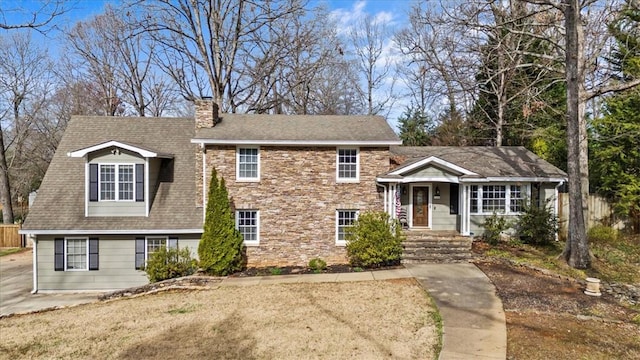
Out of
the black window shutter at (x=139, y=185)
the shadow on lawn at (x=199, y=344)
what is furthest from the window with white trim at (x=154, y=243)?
the shadow on lawn at (x=199, y=344)

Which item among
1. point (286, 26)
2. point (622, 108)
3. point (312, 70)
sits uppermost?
point (286, 26)

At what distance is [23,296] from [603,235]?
22.5 m

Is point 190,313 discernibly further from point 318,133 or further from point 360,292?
point 318,133

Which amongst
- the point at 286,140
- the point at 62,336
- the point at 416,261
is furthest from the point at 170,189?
the point at 416,261

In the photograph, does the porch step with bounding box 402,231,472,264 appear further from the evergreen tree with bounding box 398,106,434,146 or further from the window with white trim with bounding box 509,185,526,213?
the evergreen tree with bounding box 398,106,434,146

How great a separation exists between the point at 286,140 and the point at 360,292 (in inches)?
252

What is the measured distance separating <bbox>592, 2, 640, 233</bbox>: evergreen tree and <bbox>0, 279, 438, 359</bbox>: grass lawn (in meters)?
12.3

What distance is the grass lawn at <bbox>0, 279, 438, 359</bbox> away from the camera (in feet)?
21.8

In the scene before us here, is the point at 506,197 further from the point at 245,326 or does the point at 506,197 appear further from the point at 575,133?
the point at 245,326

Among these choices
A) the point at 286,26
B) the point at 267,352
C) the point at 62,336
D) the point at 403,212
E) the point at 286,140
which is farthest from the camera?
the point at 286,26

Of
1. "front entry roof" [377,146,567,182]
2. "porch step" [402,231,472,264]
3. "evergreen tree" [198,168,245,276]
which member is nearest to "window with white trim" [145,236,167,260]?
"evergreen tree" [198,168,245,276]

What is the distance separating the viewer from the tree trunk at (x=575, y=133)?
11031mm

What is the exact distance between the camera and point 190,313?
29.1ft

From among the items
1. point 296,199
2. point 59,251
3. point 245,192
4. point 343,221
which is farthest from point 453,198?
point 59,251
